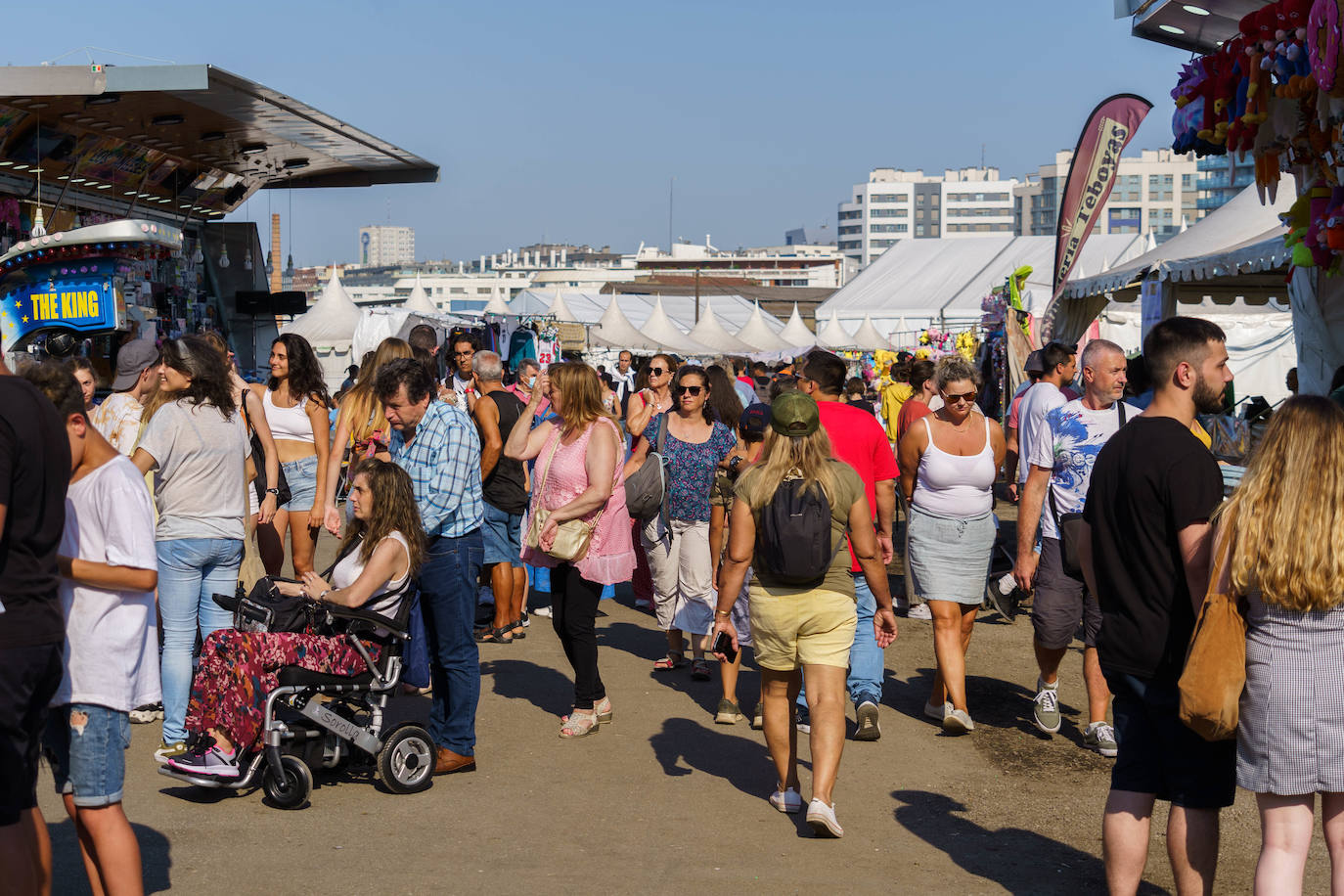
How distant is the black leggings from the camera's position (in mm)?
6449

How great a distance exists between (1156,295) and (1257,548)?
1000cm

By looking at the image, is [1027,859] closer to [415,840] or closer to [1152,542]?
[1152,542]

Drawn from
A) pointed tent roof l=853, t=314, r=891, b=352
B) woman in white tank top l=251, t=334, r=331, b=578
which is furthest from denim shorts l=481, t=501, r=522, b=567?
pointed tent roof l=853, t=314, r=891, b=352

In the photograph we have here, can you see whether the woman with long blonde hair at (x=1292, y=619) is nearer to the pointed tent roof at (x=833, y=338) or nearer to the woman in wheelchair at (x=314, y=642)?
the woman in wheelchair at (x=314, y=642)

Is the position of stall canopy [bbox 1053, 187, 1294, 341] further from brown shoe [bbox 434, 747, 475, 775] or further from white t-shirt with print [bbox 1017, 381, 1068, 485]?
brown shoe [bbox 434, 747, 475, 775]

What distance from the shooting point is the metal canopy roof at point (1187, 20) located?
7.76 metres

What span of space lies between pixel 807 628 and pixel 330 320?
17.7 m

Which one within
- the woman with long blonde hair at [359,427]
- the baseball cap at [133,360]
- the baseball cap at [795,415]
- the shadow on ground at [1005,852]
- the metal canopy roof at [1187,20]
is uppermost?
the metal canopy roof at [1187,20]

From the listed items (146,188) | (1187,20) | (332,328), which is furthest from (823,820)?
(332,328)

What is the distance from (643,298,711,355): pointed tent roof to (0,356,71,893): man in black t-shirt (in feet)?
92.2

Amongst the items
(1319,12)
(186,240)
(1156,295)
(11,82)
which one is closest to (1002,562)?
(1156,295)

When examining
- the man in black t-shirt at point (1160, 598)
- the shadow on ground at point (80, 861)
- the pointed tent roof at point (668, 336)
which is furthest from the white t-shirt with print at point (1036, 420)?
the pointed tent roof at point (668, 336)

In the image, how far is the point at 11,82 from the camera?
12.0 m

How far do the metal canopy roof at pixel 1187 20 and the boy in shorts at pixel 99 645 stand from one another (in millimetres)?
6738
